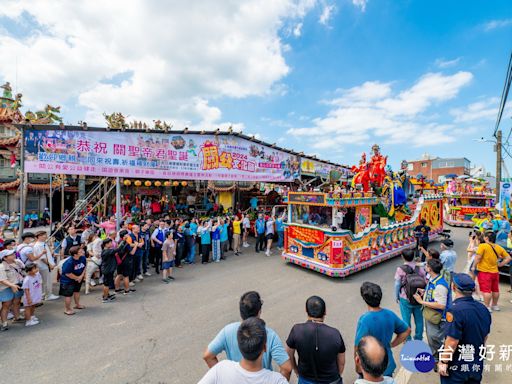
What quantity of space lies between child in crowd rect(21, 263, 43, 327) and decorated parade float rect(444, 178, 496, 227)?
877 inches

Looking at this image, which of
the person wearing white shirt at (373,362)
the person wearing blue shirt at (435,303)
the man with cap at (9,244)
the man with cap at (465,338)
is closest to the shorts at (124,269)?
the man with cap at (9,244)

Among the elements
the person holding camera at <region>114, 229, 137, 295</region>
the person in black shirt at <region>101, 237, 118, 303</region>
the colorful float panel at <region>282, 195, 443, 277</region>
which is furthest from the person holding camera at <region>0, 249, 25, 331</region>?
the colorful float panel at <region>282, 195, 443, 277</region>

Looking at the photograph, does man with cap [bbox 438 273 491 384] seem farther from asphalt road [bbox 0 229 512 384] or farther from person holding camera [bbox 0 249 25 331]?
person holding camera [bbox 0 249 25 331]

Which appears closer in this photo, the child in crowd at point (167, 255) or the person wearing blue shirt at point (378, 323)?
the person wearing blue shirt at point (378, 323)

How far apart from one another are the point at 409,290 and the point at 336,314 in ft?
6.25

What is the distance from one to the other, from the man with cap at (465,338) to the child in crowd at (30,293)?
642cm

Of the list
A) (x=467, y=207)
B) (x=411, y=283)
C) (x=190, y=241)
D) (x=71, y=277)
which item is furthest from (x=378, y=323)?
(x=467, y=207)

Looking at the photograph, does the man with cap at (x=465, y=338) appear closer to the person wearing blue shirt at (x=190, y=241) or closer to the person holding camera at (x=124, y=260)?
the person holding camera at (x=124, y=260)

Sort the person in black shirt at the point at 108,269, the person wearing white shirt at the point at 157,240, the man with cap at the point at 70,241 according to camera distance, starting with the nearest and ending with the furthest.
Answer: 1. the person in black shirt at the point at 108,269
2. the man with cap at the point at 70,241
3. the person wearing white shirt at the point at 157,240

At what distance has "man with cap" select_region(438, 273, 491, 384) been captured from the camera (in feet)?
7.77

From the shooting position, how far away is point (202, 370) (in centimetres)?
336

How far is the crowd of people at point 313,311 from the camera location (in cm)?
164

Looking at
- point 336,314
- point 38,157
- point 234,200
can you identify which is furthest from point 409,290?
point 234,200

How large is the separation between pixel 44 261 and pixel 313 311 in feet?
20.6
